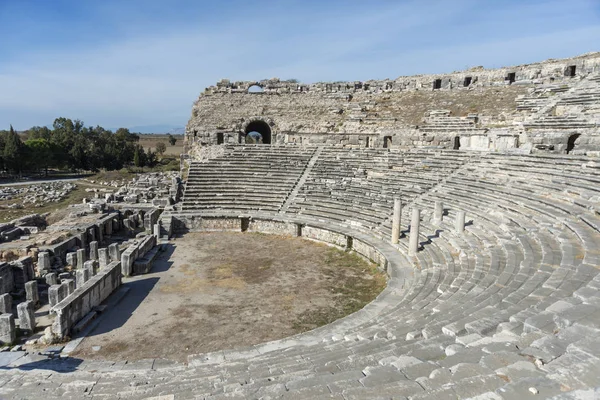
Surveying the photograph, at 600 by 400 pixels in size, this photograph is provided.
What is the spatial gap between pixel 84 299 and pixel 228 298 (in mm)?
3528

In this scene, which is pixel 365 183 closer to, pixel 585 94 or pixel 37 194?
pixel 585 94

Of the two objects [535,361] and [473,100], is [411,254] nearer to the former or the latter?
[535,361]

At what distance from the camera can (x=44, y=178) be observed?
41188 mm

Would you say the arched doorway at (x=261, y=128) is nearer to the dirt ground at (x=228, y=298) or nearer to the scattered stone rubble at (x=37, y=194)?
the dirt ground at (x=228, y=298)

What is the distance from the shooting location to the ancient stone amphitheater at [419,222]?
4.24 meters

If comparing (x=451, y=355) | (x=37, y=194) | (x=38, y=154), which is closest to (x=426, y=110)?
(x=451, y=355)

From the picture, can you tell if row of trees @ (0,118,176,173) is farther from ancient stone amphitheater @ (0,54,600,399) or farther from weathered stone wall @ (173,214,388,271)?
weathered stone wall @ (173,214,388,271)

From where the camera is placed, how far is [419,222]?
13328 mm

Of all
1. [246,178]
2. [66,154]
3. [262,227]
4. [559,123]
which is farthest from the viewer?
[66,154]

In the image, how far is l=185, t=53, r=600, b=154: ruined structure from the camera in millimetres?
17609

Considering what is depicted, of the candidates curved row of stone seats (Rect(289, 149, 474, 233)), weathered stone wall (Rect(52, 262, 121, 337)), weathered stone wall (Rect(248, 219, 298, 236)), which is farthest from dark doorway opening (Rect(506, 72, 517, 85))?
weathered stone wall (Rect(52, 262, 121, 337))

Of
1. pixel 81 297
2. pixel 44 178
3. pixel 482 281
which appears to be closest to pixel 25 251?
pixel 81 297

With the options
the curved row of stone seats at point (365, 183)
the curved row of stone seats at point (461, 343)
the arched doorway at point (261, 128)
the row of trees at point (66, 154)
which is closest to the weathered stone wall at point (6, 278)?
the curved row of stone seats at point (461, 343)

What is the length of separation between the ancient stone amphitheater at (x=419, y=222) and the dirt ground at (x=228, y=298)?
35.8 inches
